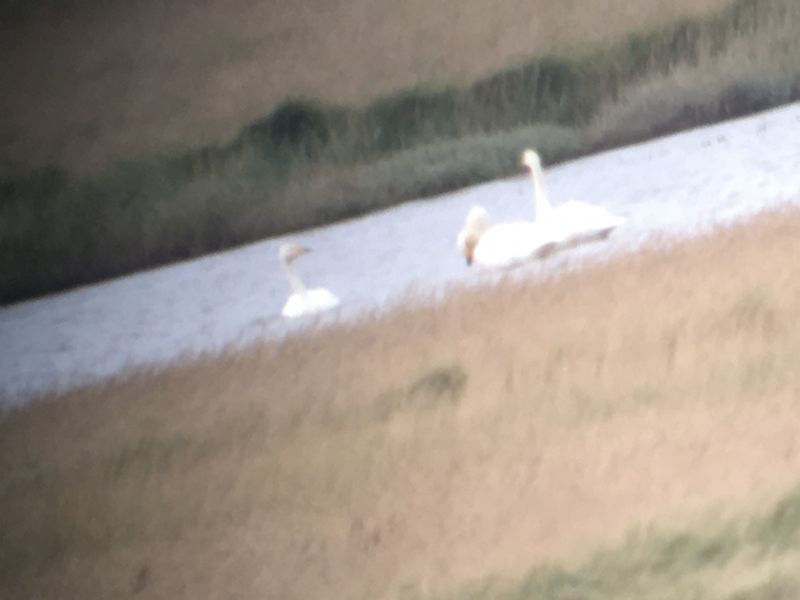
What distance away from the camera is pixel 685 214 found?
1.01m

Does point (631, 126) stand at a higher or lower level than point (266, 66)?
lower

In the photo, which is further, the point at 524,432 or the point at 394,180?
the point at 394,180

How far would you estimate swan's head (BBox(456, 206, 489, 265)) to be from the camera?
40.1 inches

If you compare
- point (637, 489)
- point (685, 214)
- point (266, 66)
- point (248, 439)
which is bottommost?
point (637, 489)

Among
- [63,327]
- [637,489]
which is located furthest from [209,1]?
[637,489]

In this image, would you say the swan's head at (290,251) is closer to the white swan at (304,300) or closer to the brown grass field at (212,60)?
the white swan at (304,300)

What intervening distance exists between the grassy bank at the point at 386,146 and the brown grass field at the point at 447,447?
0.50ft

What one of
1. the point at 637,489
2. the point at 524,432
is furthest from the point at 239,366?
the point at 637,489

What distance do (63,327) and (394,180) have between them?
0.42m

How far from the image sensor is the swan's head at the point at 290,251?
1.05m

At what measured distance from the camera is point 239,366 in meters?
1.03

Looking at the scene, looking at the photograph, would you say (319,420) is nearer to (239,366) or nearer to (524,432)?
(239,366)

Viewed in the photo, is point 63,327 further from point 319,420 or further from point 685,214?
point 685,214

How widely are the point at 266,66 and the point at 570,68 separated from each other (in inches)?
13.6
